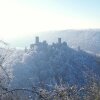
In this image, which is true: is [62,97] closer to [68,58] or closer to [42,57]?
[42,57]

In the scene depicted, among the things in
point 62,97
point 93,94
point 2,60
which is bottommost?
point 93,94

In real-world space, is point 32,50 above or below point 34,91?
below

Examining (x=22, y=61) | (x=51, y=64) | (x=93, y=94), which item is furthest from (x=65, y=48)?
Result: (x=93, y=94)

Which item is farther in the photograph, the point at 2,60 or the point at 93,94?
the point at 93,94

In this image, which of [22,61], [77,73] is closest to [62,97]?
[22,61]

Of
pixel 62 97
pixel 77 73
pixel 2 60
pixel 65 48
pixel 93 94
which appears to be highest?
pixel 2 60

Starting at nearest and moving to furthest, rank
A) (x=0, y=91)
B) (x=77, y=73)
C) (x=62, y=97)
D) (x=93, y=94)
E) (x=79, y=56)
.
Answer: (x=62, y=97), (x=0, y=91), (x=93, y=94), (x=77, y=73), (x=79, y=56)

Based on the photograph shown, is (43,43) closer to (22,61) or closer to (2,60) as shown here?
(22,61)

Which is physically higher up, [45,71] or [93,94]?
[93,94]

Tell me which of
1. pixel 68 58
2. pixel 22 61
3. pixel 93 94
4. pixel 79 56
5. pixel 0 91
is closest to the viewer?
pixel 0 91
